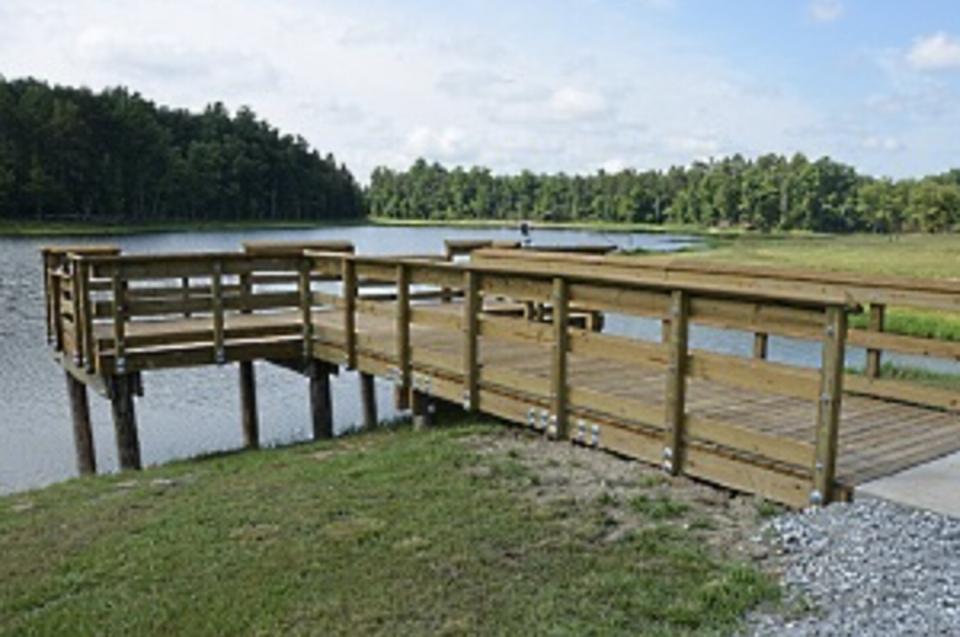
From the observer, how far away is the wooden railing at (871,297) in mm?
7109

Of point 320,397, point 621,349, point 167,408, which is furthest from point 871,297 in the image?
point 167,408

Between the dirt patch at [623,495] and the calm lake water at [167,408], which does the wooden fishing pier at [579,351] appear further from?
the calm lake water at [167,408]

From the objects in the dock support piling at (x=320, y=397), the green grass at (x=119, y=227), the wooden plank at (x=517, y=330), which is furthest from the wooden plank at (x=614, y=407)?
the green grass at (x=119, y=227)

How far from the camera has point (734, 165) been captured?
484 feet

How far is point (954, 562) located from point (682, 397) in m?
2.15

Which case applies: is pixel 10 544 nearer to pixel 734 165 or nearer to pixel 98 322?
pixel 98 322

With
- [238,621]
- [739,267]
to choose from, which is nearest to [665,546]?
[238,621]

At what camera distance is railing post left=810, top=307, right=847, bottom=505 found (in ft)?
17.1

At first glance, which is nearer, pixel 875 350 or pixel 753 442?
pixel 753 442

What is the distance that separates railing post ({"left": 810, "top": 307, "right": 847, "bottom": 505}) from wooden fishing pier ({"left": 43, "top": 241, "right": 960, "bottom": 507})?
12mm

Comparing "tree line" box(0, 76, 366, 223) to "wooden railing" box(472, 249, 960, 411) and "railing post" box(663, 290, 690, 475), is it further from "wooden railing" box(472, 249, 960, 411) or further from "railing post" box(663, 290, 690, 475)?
"railing post" box(663, 290, 690, 475)

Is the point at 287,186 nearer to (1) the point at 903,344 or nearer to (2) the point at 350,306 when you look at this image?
(2) the point at 350,306

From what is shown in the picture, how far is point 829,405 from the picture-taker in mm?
5266

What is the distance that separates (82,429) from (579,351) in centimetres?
794
